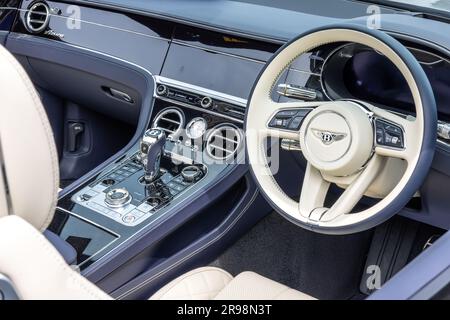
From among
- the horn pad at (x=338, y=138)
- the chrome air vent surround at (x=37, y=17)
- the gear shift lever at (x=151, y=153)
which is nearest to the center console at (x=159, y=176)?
the gear shift lever at (x=151, y=153)

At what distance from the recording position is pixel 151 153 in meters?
2.00

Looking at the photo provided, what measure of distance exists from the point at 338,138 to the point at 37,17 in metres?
1.46

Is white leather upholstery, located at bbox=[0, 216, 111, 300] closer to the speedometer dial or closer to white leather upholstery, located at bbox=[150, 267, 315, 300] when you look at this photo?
white leather upholstery, located at bbox=[150, 267, 315, 300]

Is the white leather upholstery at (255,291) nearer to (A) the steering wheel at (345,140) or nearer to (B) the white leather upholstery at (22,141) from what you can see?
(A) the steering wheel at (345,140)

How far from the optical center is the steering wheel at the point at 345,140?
150 cm

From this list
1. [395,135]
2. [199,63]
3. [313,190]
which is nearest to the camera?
[395,135]

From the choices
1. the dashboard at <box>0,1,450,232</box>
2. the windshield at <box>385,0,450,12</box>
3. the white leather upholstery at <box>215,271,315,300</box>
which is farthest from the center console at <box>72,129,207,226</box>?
the windshield at <box>385,0,450,12</box>

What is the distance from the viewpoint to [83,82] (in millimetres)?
2561

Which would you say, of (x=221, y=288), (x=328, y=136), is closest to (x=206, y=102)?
(x=328, y=136)

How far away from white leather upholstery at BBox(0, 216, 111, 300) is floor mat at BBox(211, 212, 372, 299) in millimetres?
1019

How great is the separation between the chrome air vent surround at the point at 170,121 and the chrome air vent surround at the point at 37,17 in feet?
2.28

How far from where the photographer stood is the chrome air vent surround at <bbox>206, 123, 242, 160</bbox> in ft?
6.58

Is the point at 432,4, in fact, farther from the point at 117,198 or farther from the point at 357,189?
the point at 117,198
